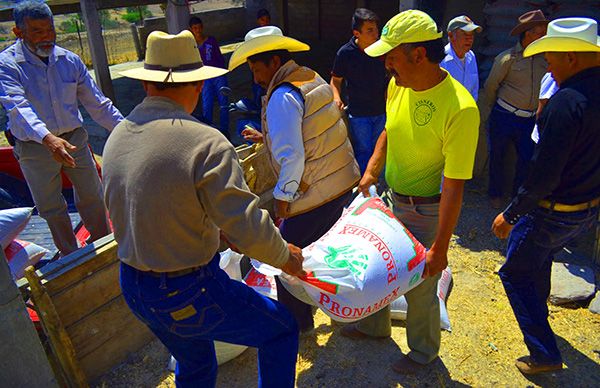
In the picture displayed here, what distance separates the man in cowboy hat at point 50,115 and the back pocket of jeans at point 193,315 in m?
1.57

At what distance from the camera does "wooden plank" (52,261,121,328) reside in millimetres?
2678

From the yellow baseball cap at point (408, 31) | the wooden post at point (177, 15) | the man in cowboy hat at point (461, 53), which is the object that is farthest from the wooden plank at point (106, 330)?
the wooden post at point (177, 15)

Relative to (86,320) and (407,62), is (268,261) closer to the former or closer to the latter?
(407,62)

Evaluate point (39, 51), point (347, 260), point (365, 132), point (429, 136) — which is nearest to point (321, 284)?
point (347, 260)

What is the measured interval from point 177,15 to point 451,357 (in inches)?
263

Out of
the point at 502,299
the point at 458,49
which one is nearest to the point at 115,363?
the point at 502,299

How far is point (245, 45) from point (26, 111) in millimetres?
1606

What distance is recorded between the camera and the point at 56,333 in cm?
262

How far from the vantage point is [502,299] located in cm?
368

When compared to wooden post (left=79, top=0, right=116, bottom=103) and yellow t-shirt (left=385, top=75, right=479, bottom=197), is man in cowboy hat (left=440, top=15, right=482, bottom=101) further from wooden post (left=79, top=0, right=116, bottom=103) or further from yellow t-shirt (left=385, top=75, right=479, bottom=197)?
wooden post (left=79, top=0, right=116, bottom=103)

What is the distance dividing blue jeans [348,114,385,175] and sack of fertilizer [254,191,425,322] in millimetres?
2723

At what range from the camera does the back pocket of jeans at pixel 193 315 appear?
1.90m

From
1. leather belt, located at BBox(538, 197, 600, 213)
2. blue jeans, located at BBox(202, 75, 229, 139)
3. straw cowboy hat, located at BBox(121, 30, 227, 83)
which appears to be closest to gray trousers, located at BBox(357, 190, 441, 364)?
leather belt, located at BBox(538, 197, 600, 213)

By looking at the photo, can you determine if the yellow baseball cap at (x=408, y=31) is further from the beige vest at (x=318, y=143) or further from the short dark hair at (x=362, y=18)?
the short dark hair at (x=362, y=18)
